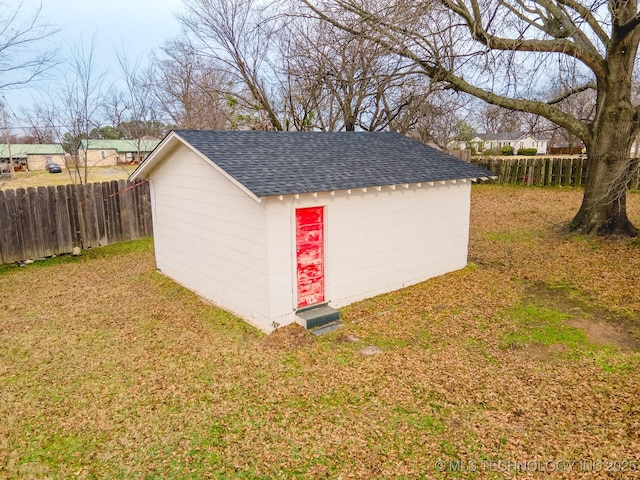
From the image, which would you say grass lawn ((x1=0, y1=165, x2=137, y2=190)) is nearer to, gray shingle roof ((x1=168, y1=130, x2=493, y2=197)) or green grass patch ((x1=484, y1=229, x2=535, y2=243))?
gray shingle roof ((x1=168, y1=130, x2=493, y2=197))

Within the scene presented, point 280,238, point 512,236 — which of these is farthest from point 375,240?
point 512,236

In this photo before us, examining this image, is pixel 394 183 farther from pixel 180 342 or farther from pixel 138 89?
pixel 138 89

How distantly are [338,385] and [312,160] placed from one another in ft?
14.1

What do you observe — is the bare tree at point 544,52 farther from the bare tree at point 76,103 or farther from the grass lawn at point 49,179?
the grass lawn at point 49,179

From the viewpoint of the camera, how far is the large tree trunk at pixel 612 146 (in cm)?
1053

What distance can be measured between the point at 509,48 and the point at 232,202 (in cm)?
792

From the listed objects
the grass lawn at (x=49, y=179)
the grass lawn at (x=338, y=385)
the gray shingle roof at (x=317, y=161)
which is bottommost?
the grass lawn at (x=338, y=385)

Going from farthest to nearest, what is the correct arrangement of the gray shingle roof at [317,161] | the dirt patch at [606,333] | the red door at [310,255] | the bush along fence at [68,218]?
1. the bush along fence at [68,218]
2. the red door at [310,255]
3. the gray shingle roof at [317,161]
4. the dirt patch at [606,333]

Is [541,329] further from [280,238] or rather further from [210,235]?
[210,235]

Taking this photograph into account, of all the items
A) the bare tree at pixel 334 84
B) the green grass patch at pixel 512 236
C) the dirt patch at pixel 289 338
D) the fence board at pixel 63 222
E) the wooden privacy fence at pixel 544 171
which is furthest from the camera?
the wooden privacy fence at pixel 544 171

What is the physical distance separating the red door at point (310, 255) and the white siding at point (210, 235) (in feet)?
2.29

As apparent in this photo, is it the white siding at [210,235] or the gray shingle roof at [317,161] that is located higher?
the gray shingle roof at [317,161]

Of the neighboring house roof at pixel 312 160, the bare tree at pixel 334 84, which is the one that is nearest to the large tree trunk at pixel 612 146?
the neighboring house roof at pixel 312 160

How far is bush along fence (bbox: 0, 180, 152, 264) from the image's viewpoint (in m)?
10.5
